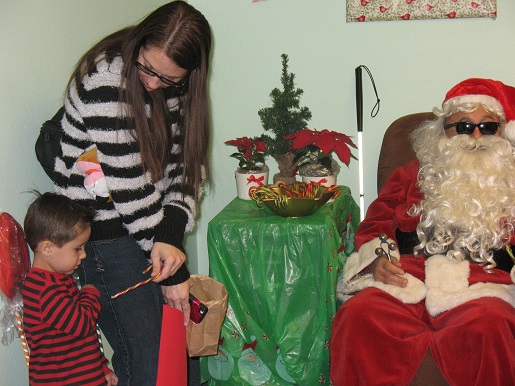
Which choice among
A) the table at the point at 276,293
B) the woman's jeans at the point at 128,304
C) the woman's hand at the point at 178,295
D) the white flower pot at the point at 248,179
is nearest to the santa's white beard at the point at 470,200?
the table at the point at 276,293

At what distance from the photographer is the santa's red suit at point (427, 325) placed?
6.15 ft

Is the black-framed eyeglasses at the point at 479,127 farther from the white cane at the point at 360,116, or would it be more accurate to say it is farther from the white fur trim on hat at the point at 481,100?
the white cane at the point at 360,116

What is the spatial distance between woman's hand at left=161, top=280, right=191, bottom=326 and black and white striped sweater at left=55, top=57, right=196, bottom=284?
0.03m

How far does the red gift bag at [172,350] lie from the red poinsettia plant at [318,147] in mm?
1137

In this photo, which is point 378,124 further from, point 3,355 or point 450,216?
point 3,355

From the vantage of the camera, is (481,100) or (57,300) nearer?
(57,300)

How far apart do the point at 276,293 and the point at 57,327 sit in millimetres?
1023

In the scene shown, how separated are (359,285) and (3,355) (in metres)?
1.25

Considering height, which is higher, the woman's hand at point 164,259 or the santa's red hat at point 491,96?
the santa's red hat at point 491,96

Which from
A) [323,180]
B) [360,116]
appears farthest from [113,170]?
[360,116]

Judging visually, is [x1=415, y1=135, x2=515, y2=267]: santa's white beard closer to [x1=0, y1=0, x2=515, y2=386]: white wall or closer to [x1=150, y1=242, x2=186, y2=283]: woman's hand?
[x1=0, y1=0, x2=515, y2=386]: white wall

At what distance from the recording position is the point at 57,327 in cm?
158

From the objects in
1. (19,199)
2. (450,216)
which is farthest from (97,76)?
(450,216)

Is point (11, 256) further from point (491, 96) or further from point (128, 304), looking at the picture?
point (491, 96)
